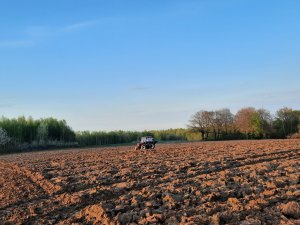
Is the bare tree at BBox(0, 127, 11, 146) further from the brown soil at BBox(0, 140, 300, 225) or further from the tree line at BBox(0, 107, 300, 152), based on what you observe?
the brown soil at BBox(0, 140, 300, 225)

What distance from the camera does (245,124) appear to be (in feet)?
218

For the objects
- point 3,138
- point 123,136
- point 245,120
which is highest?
point 245,120

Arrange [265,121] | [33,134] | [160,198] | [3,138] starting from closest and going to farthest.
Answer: [160,198] → [3,138] → [33,134] → [265,121]

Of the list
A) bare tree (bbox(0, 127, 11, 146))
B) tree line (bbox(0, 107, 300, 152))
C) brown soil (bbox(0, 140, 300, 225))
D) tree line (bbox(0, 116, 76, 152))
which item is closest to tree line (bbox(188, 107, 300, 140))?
tree line (bbox(0, 107, 300, 152))

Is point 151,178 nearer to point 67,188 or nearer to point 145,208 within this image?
point 67,188

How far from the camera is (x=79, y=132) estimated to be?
6431cm

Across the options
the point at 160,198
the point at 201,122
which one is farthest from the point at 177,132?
the point at 160,198

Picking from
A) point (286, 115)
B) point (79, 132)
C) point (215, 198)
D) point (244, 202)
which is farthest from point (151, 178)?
point (286, 115)

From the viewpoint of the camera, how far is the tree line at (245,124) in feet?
209

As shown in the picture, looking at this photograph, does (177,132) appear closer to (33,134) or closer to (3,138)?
(33,134)

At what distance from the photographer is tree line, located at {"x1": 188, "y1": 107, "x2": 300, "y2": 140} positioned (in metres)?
63.8

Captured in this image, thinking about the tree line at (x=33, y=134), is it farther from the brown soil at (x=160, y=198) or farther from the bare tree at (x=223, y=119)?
the brown soil at (x=160, y=198)

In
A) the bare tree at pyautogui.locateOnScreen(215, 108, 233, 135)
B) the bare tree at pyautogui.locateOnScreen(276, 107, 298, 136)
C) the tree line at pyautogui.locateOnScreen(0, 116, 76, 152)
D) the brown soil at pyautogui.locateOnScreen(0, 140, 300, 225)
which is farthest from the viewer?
the bare tree at pyautogui.locateOnScreen(215, 108, 233, 135)

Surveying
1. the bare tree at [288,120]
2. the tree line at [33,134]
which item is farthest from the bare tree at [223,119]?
the tree line at [33,134]
